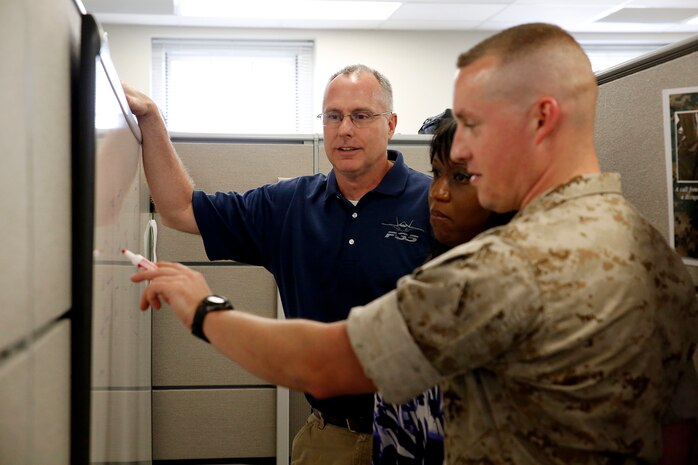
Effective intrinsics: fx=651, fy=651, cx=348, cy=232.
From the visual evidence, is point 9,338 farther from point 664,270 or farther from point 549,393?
point 664,270

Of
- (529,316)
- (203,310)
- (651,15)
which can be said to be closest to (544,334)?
(529,316)

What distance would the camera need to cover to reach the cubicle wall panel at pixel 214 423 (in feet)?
6.88

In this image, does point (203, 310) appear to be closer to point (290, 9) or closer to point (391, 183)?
point (391, 183)

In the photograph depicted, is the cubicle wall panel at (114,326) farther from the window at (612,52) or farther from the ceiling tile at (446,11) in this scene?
the window at (612,52)

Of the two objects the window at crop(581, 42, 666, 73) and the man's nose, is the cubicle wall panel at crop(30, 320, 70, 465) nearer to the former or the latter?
the man's nose

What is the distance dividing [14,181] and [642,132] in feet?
3.41

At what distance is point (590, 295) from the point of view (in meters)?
0.74

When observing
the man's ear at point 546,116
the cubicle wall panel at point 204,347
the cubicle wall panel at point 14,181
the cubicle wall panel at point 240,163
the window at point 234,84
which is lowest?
the cubicle wall panel at point 204,347

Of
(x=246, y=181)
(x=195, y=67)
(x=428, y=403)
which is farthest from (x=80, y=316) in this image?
(x=195, y=67)

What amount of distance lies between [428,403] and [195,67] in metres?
4.87

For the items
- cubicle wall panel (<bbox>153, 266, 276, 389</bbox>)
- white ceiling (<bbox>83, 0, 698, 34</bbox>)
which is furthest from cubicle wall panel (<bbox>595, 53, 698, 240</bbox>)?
white ceiling (<bbox>83, 0, 698, 34</bbox>)

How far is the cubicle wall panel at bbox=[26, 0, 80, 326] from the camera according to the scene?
55 cm

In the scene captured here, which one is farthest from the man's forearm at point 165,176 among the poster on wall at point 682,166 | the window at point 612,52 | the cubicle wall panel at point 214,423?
the window at point 612,52

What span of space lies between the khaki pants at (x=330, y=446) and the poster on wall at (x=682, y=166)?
2.67ft
